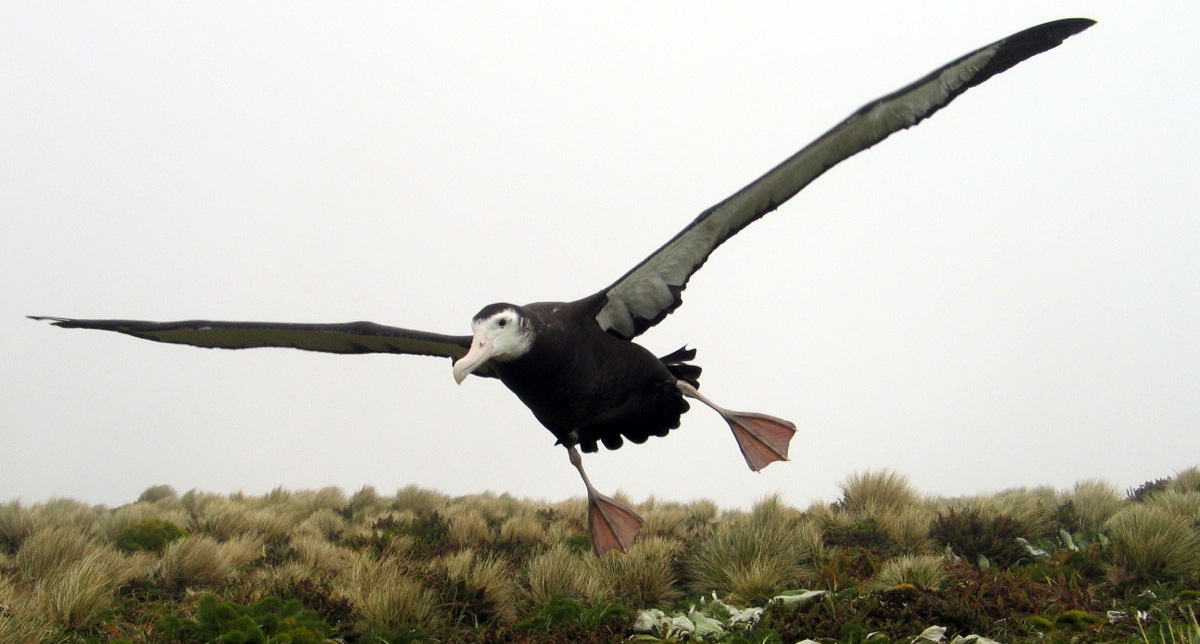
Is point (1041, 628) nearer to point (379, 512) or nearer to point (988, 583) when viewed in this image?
point (988, 583)

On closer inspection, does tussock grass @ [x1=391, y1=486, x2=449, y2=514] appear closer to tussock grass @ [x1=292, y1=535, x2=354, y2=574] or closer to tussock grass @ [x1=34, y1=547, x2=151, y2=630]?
tussock grass @ [x1=292, y1=535, x2=354, y2=574]

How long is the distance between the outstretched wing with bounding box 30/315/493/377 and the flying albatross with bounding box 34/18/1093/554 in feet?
0.05

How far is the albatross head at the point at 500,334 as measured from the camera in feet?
18.6

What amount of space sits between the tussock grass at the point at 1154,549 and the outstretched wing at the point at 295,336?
5093 millimetres

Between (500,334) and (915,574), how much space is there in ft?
11.1

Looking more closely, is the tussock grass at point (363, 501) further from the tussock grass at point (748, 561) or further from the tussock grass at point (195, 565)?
the tussock grass at point (748, 561)

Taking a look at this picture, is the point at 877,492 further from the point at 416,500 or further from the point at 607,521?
the point at 416,500

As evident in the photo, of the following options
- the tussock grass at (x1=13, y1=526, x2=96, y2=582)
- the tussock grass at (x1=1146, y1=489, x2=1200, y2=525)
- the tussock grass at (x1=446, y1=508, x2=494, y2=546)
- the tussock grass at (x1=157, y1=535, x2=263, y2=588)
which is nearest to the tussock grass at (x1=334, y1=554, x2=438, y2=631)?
the tussock grass at (x1=157, y1=535, x2=263, y2=588)

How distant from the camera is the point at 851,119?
237 inches

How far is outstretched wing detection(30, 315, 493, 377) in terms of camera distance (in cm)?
703

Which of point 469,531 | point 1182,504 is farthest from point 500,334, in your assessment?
point 1182,504

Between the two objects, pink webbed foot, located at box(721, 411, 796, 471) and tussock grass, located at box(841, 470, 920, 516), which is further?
tussock grass, located at box(841, 470, 920, 516)

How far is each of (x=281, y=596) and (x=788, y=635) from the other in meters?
3.89

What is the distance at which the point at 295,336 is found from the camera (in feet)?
25.0
